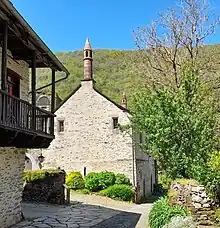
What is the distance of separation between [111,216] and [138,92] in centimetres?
595

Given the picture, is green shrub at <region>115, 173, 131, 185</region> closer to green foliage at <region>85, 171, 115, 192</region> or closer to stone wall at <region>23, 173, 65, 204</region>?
green foliage at <region>85, 171, 115, 192</region>

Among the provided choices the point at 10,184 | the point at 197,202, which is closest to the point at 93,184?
the point at 10,184

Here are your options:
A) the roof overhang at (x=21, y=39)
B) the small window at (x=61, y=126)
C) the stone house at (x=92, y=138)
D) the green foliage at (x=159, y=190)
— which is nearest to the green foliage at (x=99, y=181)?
the stone house at (x=92, y=138)

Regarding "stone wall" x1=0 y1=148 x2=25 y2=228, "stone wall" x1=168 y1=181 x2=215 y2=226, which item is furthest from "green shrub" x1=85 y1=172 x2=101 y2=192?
"stone wall" x1=168 y1=181 x2=215 y2=226

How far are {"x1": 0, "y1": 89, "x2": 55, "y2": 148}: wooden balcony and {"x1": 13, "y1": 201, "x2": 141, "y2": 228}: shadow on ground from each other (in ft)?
10.00

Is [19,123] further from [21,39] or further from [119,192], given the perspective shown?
[119,192]

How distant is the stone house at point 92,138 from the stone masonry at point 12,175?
1341 cm

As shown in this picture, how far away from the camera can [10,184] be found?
13.5 m

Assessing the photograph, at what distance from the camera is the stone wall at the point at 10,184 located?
42.0 ft

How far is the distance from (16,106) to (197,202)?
6.21m

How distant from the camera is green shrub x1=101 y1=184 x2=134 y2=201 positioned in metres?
24.4

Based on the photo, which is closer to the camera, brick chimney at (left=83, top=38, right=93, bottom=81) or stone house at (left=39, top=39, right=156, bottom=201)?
stone house at (left=39, top=39, right=156, bottom=201)

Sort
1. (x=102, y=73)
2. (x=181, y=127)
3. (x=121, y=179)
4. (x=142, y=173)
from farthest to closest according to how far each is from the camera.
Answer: (x=102, y=73), (x=142, y=173), (x=121, y=179), (x=181, y=127)

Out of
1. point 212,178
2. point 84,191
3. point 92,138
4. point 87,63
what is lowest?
point 84,191
